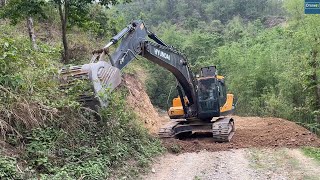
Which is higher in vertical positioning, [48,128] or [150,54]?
[150,54]

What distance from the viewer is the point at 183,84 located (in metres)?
10.9

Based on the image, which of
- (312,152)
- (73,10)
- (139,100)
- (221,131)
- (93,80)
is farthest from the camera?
(139,100)

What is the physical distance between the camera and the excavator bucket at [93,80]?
21.2 ft

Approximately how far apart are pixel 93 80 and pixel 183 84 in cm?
478

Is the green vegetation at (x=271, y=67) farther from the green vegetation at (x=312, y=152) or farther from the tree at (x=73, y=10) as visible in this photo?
the tree at (x=73, y=10)

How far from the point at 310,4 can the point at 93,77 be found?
6.83 metres

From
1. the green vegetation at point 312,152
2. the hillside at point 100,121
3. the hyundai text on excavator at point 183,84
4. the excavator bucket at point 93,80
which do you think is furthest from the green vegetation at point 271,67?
the excavator bucket at point 93,80

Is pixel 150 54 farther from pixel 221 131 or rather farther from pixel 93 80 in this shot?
pixel 221 131

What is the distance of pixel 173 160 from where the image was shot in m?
8.46

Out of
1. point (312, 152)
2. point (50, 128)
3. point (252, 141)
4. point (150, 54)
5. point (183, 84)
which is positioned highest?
point (150, 54)

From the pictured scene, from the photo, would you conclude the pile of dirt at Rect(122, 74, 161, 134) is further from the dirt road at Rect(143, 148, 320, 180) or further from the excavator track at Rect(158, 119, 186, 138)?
the dirt road at Rect(143, 148, 320, 180)

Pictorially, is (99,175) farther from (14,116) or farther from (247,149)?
(247,149)

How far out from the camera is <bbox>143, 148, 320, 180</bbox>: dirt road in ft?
23.1

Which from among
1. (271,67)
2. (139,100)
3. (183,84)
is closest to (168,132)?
(183,84)
